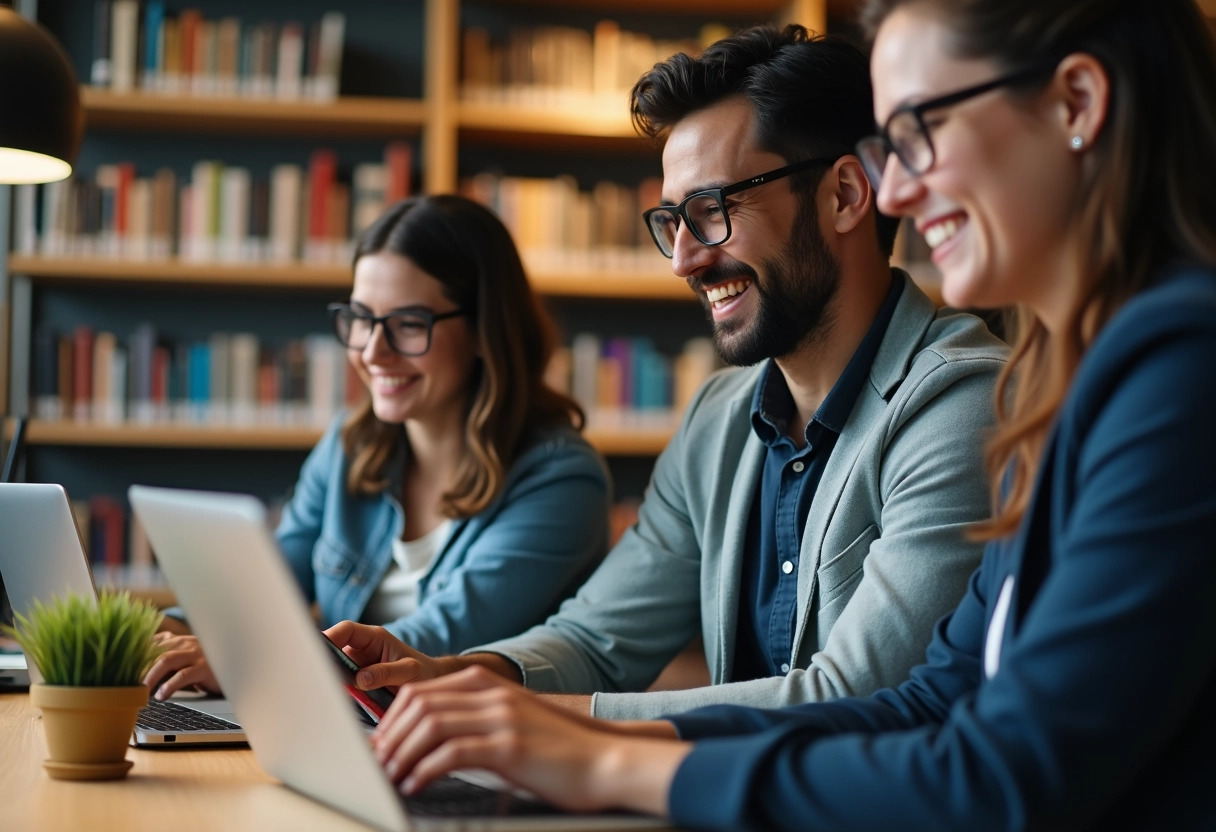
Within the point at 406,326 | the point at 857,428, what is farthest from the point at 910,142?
the point at 406,326

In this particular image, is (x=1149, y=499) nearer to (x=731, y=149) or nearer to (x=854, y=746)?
(x=854, y=746)

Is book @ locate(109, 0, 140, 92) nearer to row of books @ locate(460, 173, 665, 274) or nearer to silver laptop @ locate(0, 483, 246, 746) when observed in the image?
row of books @ locate(460, 173, 665, 274)

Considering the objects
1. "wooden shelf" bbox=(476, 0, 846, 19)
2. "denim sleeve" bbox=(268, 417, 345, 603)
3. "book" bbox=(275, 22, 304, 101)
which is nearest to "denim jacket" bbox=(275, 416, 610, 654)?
"denim sleeve" bbox=(268, 417, 345, 603)

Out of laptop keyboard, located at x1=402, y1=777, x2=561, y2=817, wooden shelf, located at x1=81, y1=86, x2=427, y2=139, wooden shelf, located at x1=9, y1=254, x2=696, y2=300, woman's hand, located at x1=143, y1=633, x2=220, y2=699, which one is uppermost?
wooden shelf, located at x1=81, y1=86, x2=427, y2=139

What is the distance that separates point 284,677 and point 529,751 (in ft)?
0.59

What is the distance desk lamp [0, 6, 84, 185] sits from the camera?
5.81ft

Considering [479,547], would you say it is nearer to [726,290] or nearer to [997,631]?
[726,290]

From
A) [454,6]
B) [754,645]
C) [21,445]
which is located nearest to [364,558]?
[21,445]

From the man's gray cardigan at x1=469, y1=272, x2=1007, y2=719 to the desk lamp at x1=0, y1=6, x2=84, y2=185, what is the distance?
0.98 metres

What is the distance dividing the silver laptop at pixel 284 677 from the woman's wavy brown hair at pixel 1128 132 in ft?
1.57

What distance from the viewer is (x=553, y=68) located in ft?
12.2

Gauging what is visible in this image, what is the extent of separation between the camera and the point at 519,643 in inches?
65.6

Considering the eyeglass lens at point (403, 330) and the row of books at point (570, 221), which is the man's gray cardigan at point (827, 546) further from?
the row of books at point (570, 221)

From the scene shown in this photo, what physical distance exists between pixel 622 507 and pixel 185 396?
1324mm
